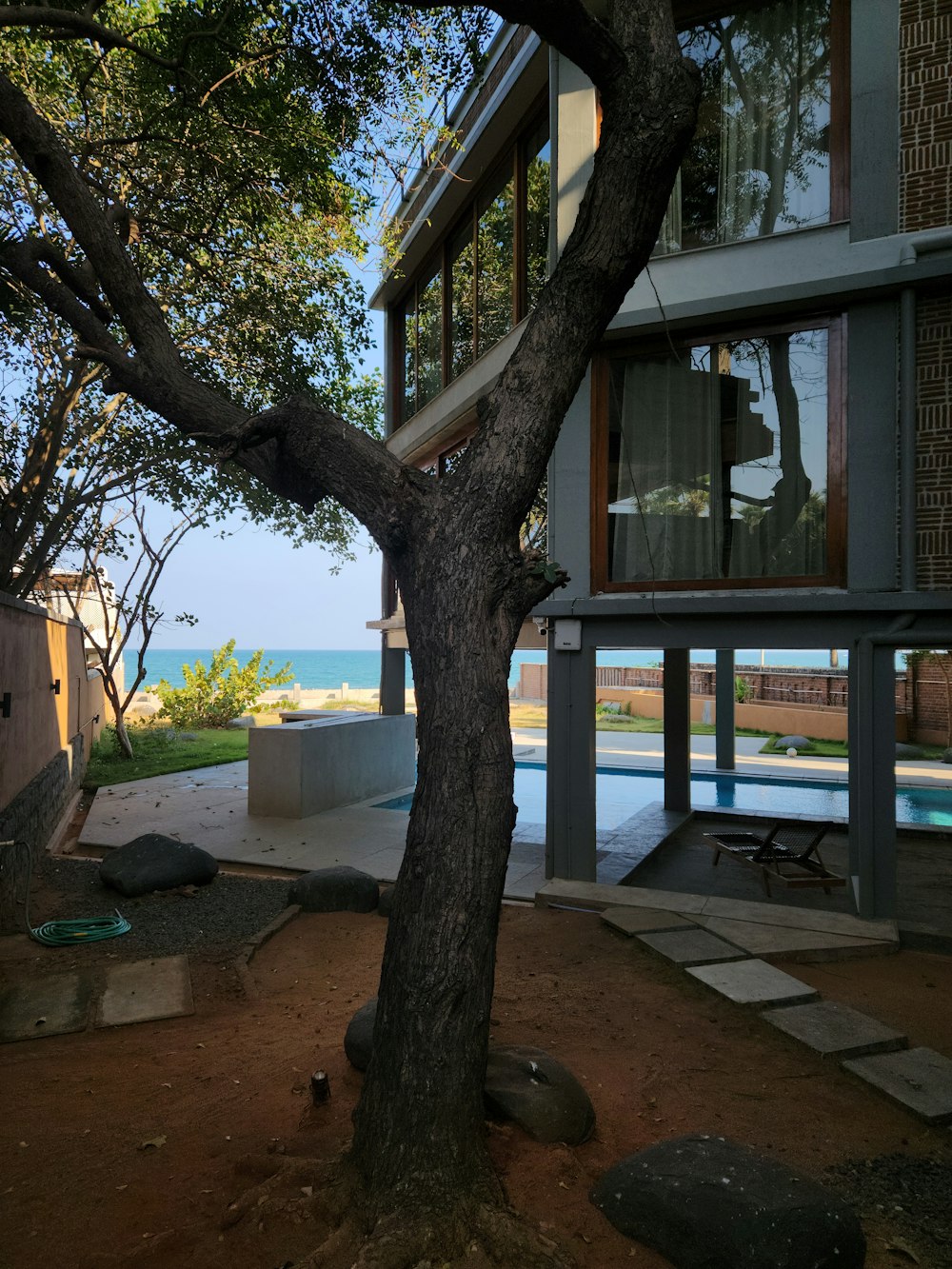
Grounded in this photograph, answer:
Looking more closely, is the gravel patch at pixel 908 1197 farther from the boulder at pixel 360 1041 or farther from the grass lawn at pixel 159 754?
the grass lawn at pixel 159 754

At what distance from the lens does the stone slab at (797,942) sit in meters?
6.27

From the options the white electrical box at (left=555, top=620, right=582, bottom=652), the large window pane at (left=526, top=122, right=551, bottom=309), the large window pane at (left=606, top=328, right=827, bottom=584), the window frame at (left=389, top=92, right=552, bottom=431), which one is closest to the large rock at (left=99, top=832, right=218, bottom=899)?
the white electrical box at (left=555, top=620, right=582, bottom=652)

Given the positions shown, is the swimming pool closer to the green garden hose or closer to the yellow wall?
the yellow wall

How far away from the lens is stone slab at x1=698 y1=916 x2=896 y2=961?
20.6ft

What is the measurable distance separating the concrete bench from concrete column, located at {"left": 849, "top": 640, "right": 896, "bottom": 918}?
742cm

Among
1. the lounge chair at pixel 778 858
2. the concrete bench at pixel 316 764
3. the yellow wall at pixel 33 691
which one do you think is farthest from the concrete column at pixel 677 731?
the yellow wall at pixel 33 691

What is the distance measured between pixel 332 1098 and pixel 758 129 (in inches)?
345

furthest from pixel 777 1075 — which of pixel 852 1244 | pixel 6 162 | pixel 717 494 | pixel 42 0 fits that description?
pixel 6 162

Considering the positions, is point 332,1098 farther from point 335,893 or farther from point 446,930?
point 335,893

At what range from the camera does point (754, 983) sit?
218 inches

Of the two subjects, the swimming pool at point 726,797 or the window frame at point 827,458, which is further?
the swimming pool at point 726,797

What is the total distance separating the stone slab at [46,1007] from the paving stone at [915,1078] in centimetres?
479

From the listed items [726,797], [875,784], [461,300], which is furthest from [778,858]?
[461,300]

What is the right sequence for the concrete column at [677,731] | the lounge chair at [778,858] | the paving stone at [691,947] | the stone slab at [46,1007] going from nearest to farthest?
the stone slab at [46,1007] → the paving stone at [691,947] → the lounge chair at [778,858] → the concrete column at [677,731]
